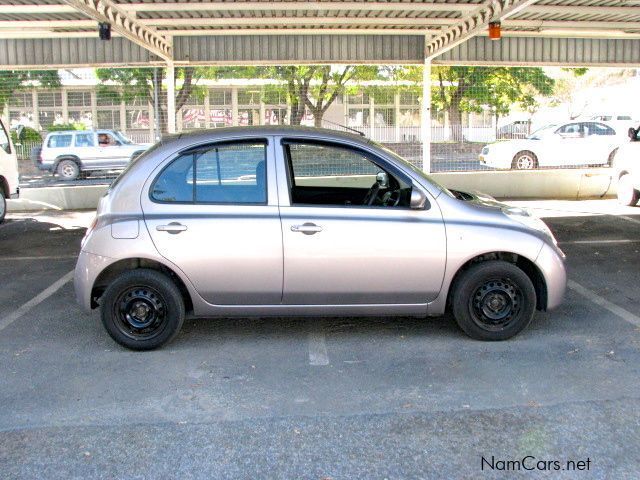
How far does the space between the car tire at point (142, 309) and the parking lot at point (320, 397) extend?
0.15 metres

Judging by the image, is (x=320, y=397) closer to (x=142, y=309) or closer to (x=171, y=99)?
(x=142, y=309)

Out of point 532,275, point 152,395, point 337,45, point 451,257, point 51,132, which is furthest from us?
point 51,132

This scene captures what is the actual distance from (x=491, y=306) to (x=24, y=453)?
336 cm

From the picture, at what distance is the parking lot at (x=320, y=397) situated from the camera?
3586 mm

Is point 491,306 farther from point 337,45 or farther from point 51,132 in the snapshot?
point 51,132

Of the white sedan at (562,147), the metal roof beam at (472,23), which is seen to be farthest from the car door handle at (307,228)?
the white sedan at (562,147)

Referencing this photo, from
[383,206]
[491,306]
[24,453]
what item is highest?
[383,206]

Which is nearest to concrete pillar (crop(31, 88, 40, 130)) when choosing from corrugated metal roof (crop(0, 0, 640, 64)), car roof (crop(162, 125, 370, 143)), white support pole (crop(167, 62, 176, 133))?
corrugated metal roof (crop(0, 0, 640, 64))

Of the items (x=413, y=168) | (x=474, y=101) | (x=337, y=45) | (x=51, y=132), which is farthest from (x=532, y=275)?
(x=51, y=132)

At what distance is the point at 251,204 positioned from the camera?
509 cm

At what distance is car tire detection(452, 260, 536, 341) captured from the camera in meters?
5.13

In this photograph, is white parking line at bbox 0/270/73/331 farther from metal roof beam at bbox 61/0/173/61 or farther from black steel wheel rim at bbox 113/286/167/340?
metal roof beam at bbox 61/0/173/61

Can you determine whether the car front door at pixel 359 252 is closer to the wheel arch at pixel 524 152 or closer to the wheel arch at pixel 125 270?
the wheel arch at pixel 125 270

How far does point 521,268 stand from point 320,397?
2114 millimetres
